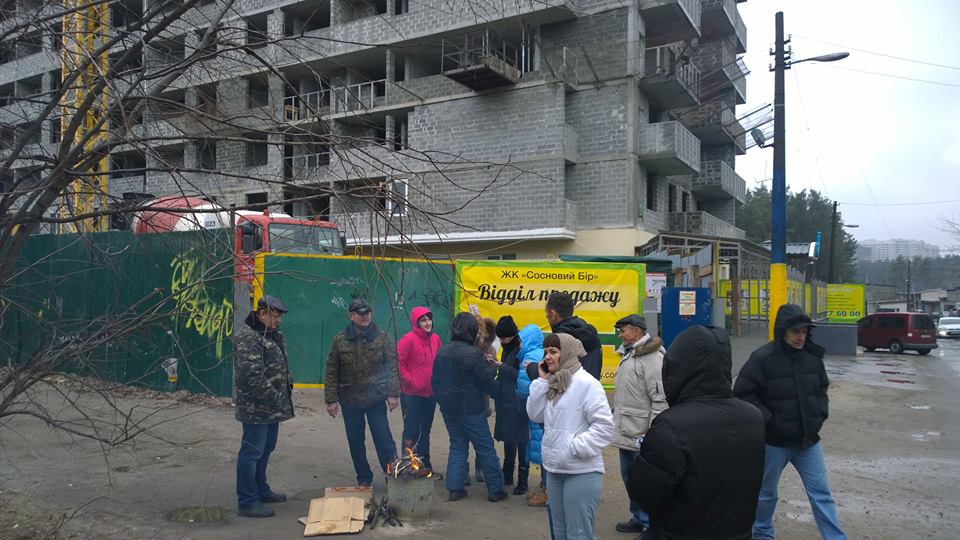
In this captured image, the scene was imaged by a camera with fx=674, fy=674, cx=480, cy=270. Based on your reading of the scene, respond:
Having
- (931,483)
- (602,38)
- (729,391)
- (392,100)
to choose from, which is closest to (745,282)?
(602,38)

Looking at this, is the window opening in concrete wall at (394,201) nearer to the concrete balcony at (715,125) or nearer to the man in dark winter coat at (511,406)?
the man in dark winter coat at (511,406)

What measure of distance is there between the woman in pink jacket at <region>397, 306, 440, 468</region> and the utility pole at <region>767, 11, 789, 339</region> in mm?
9063

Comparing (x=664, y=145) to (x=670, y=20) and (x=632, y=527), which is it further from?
(x=632, y=527)

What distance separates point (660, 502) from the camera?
278 cm

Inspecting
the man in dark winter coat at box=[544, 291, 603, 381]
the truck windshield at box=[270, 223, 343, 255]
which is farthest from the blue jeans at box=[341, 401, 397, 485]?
the man in dark winter coat at box=[544, 291, 603, 381]

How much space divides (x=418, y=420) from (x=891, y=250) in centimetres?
18450

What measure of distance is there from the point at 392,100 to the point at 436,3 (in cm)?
471

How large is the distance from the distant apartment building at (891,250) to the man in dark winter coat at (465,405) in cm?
15284

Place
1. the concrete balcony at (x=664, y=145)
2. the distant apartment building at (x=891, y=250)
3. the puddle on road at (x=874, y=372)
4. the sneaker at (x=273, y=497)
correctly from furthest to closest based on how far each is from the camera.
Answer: the distant apartment building at (x=891, y=250) < the concrete balcony at (x=664, y=145) < the puddle on road at (x=874, y=372) < the sneaker at (x=273, y=497)

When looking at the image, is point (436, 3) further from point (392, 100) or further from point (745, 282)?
point (745, 282)

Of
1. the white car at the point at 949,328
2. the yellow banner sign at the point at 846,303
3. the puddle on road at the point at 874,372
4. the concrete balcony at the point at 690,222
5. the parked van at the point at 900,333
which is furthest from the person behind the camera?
the white car at the point at 949,328

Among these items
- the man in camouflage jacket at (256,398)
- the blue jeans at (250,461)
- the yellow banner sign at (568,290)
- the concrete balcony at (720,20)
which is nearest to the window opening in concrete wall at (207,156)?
the man in camouflage jacket at (256,398)

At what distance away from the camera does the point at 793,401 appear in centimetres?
475

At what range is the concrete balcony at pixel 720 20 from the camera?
2738 cm
